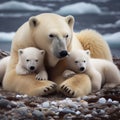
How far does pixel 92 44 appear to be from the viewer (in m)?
5.59

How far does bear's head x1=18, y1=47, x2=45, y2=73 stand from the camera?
15.0ft

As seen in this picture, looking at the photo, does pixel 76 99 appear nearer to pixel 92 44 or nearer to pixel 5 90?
pixel 5 90

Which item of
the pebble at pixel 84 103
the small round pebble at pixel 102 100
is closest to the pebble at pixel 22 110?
the pebble at pixel 84 103

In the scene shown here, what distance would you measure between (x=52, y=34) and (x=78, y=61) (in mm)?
336

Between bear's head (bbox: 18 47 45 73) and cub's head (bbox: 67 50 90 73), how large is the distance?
0.25 m

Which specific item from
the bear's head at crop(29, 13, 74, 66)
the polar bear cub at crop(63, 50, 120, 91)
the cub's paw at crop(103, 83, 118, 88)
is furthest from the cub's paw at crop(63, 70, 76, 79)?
the cub's paw at crop(103, 83, 118, 88)

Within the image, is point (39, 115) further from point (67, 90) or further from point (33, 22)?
point (33, 22)

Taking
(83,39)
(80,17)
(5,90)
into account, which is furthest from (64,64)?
(80,17)

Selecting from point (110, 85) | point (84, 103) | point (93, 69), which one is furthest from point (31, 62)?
point (110, 85)

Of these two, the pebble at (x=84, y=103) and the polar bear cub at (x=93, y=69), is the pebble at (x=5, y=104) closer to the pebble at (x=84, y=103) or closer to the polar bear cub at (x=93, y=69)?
the pebble at (x=84, y=103)

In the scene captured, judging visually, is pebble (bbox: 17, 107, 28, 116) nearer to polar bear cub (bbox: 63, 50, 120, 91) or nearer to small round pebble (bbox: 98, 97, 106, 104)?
small round pebble (bbox: 98, 97, 106, 104)

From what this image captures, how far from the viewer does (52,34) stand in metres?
4.55

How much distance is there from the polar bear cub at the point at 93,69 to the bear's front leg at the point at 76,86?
0.27ft

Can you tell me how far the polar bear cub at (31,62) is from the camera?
4.57 meters
